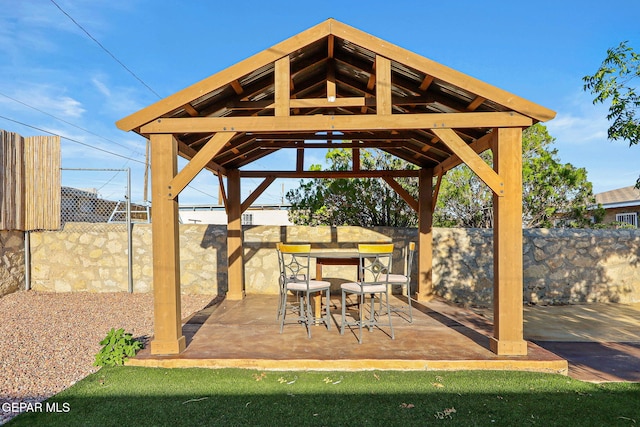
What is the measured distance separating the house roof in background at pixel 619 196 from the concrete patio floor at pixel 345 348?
10.3 meters

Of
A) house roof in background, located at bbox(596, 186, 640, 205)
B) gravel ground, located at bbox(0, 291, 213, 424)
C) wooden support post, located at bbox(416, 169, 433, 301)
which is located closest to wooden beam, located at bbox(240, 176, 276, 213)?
gravel ground, located at bbox(0, 291, 213, 424)

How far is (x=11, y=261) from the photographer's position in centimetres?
678

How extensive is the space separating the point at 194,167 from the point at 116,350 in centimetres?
179

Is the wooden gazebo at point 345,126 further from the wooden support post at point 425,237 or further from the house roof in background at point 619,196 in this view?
the house roof in background at point 619,196

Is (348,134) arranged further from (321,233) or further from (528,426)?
(528,426)

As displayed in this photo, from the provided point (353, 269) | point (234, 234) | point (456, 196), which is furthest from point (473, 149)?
point (456, 196)

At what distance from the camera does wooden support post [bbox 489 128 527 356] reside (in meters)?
3.66

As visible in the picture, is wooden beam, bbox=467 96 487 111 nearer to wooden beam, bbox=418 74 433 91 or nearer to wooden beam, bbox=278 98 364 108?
wooden beam, bbox=418 74 433 91

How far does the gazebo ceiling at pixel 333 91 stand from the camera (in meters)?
3.63

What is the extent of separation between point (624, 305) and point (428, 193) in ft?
13.0

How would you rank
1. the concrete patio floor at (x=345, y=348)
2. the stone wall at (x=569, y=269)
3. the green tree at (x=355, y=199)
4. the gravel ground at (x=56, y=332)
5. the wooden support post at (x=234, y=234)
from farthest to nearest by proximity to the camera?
the green tree at (x=355, y=199)
the stone wall at (x=569, y=269)
the wooden support post at (x=234, y=234)
the concrete patio floor at (x=345, y=348)
the gravel ground at (x=56, y=332)

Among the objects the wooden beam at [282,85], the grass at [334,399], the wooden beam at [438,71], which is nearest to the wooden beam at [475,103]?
the wooden beam at [438,71]

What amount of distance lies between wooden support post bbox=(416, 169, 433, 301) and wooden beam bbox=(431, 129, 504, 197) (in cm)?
278

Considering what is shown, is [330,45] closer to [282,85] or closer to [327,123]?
[282,85]
